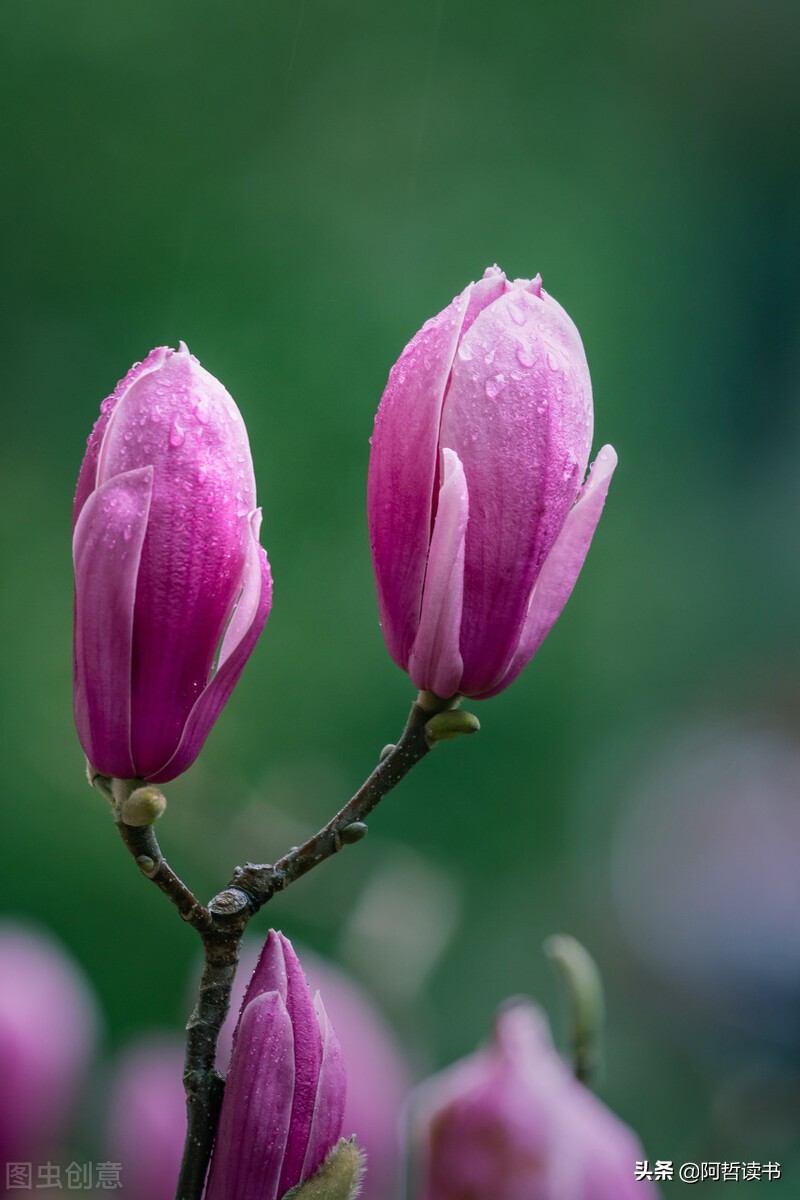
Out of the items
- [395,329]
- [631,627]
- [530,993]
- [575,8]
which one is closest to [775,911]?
[530,993]

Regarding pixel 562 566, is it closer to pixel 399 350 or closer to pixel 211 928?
pixel 211 928

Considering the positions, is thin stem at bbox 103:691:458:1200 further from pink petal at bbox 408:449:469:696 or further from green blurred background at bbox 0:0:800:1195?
green blurred background at bbox 0:0:800:1195

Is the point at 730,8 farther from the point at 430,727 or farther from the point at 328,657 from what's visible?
the point at 430,727

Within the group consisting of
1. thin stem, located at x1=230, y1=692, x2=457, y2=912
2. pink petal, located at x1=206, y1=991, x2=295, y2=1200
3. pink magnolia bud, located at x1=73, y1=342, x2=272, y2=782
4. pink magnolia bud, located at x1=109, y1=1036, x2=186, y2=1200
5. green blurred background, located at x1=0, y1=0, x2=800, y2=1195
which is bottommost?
pink petal, located at x1=206, y1=991, x2=295, y2=1200

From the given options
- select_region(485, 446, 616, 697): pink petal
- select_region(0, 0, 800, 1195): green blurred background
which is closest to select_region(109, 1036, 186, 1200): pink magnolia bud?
Answer: select_region(485, 446, 616, 697): pink petal

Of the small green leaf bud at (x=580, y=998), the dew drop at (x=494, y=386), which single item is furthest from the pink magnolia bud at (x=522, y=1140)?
the dew drop at (x=494, y=386)

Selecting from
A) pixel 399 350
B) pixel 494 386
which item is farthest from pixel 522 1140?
pixel 399 350
